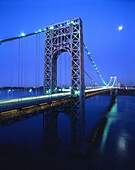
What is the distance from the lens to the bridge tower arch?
1252 centimetres

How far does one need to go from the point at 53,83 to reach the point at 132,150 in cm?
1519

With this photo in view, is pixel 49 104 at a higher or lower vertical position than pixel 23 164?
higher

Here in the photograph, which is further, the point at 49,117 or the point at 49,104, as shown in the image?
the point at 49,117

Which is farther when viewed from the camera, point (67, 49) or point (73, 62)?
point (67, 49)

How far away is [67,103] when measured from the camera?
12.8 metres

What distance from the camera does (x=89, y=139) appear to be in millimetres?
18031

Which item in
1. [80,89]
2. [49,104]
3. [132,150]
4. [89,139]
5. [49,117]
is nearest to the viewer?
[49,104]

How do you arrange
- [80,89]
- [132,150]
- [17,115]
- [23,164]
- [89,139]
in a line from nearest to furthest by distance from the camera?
[17,115] → [23,164] → [80,89] → [132,150] → [89,139]

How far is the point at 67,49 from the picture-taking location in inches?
527

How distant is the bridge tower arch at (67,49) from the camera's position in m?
12.5

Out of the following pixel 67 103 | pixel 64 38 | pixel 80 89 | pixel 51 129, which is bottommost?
pixel 51 129

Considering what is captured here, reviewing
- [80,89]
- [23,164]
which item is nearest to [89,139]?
[80,89]

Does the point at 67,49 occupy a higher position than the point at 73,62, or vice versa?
the point at 67,49

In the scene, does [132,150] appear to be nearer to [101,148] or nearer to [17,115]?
[101,148]
